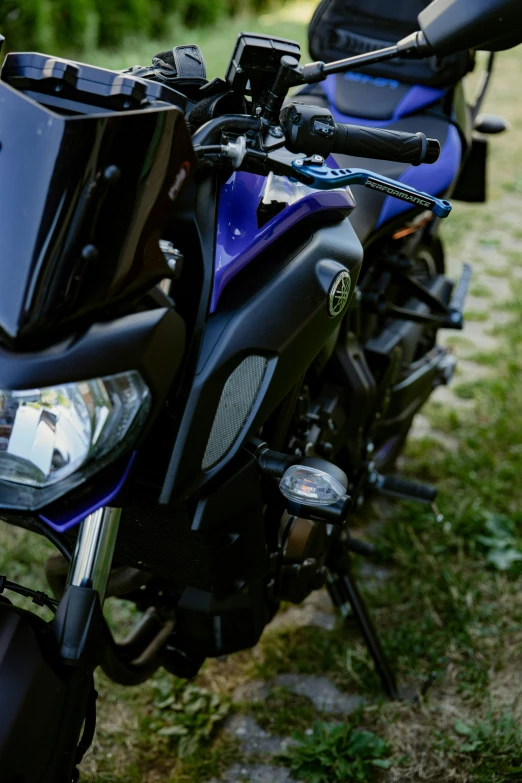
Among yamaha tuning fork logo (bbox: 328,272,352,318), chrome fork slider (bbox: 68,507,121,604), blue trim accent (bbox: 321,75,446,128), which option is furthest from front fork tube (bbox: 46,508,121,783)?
blue trim accent (bbox: 321,75,446,128)

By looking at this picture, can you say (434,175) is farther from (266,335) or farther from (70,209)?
(70,209)

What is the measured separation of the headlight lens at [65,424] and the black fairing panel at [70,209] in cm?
9

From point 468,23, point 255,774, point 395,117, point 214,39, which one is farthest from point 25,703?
point 214,39

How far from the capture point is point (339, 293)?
4.73ft

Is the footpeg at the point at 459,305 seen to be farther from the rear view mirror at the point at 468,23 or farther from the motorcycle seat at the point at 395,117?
the rear view mirror at the point at 468,23

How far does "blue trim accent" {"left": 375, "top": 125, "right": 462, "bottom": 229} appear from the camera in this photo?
6.90ft

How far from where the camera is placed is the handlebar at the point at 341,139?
4.35 ft

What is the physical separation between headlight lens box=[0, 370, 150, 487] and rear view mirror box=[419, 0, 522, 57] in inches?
30.6

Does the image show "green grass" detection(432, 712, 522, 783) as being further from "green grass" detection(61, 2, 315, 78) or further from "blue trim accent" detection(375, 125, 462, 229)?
"green grass" detection(61, 2, 315, 78)

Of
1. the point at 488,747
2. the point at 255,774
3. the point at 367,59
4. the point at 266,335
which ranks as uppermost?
the point at 367,59

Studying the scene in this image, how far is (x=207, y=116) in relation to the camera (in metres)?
1.39

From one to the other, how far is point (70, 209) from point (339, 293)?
54 cm

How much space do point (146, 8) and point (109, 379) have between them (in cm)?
970

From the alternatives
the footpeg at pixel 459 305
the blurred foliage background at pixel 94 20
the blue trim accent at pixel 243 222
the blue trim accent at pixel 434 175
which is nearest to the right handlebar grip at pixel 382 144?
the blue trim accent at pixel 243 222
